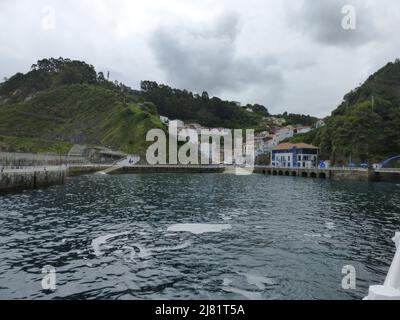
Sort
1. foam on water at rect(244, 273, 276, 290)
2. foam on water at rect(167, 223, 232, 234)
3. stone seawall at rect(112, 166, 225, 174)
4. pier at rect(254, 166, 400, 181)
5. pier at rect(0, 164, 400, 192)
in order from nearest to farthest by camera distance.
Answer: foam on water at rect(244, 273, 276, 290) < foam on water at rect(167, 223, 232, 234) < pier at rect(0, 164, 400, 192) < pier at rect(254, 166, 400, 181) < stone seawall at rect(112, 166, 225, 174)

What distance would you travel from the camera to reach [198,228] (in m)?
26.4

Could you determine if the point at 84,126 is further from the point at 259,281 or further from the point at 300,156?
the point at 259,281

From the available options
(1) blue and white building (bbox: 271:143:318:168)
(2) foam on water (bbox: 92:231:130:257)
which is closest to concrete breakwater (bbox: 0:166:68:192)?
(2) foam on water (bbox: 92:231:130:257)

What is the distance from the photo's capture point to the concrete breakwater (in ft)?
165

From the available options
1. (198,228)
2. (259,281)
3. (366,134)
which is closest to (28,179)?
(198,228)

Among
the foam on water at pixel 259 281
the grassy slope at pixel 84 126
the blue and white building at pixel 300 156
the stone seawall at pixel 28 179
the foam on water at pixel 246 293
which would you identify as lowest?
the foam on water at pixel 246 293

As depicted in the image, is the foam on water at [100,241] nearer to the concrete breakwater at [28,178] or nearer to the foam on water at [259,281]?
the foam on water at [259,281]

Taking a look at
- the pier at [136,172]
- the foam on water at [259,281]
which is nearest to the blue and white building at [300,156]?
the pier at [136,172]

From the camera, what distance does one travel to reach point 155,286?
14789 mm

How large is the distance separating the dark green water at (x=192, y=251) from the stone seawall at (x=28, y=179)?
15855 mm

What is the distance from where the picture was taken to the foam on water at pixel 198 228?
2558 centimetres

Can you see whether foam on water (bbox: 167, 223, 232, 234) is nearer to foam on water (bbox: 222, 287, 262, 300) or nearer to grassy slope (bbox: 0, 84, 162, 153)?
foam on water (bbox: 222, 287, 262, 300)
